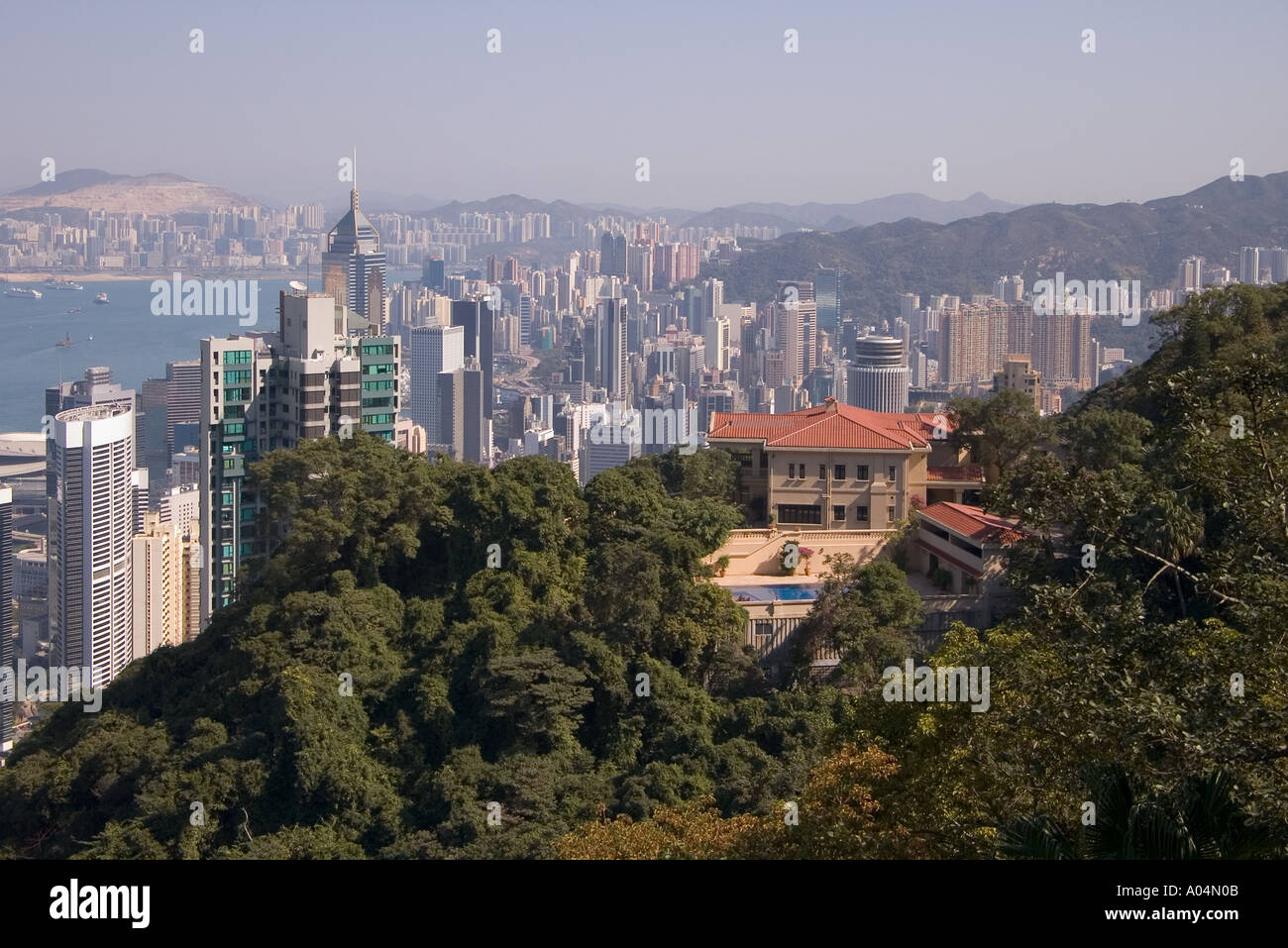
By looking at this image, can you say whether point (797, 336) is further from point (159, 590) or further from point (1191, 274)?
point (159, 590)

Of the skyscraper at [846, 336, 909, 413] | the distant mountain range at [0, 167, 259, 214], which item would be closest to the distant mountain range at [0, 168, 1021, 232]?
the distant mountain range at [0, 167, 259, 214]

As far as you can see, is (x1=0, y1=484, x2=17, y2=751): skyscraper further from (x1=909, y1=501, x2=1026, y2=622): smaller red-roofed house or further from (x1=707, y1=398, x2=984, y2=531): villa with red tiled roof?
(x1=909, y1=501, x2=1026, y2=622): smaller red-roofed house

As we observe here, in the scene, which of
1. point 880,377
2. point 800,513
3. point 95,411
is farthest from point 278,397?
point 880,377

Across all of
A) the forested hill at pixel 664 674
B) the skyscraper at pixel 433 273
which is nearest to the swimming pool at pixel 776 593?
the forested hill at pixel 664 674

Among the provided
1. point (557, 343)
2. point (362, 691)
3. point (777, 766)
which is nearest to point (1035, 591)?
point (777, 766)
